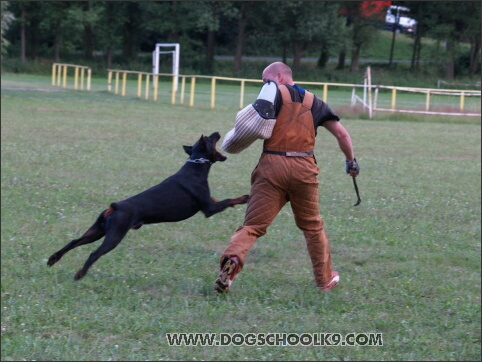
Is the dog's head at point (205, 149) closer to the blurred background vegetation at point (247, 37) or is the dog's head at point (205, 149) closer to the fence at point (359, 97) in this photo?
the fence at point (359, 97)

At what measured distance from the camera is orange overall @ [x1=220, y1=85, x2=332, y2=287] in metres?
5.41

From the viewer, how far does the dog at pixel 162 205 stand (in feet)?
18.3

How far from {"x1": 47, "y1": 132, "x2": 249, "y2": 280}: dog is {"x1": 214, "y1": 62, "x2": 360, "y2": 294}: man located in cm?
47

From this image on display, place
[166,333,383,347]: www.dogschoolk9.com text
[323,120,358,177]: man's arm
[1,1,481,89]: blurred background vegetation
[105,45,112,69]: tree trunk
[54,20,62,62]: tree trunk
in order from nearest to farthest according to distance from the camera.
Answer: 1. [166,333,383,347]: www.dogschoolk9.com text
2. [323,120,358,177]: man's arm
3. [1,1,481,89]: blurred background vegetation
4. [105,45,112,69]: tree trunk
5. [54,20,62,62]: tree trunk

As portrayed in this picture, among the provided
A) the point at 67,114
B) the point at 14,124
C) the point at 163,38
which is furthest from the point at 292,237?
the point at 163,38

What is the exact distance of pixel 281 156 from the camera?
17.9 ft

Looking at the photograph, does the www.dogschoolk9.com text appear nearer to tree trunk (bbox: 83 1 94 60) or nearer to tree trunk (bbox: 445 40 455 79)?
tree trunk (bbox: 445 40 455 79)

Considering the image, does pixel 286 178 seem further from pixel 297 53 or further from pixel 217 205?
pixel 297 53

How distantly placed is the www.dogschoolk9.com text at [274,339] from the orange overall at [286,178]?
862mm

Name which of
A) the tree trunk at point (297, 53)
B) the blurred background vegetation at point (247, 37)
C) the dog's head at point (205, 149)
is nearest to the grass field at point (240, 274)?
the dog's head at point (205, 149)

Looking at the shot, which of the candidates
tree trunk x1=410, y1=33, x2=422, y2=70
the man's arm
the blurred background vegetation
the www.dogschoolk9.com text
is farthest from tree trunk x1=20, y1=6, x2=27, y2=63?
the www.dogschoolk9.com text

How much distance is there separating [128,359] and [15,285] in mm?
1878

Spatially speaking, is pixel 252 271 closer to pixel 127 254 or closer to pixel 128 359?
pixel 127 254

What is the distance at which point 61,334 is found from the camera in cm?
475
